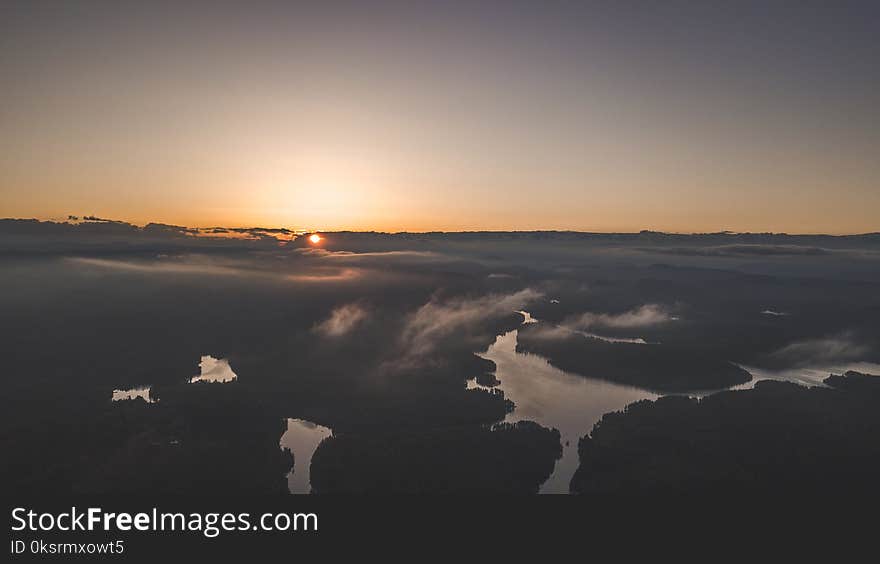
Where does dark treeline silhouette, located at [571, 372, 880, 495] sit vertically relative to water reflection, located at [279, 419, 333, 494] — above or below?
above

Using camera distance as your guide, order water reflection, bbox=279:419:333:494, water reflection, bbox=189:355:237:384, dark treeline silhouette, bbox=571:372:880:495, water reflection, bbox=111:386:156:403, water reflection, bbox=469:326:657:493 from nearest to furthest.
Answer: dark treeline silhouette, bbox=571:372:880:495 → water reflection, bbox=279:419:333:494 → water reflection, bbox=469:326:657:493 → water reflection, bbox=111:386:156:403 → water reflection, bbox=189:355:237:384

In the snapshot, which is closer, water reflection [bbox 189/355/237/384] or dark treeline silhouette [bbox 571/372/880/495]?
dark treeline silhouette [bbox 571/372/880/495]

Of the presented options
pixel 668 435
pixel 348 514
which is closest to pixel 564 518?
pixel 348 514

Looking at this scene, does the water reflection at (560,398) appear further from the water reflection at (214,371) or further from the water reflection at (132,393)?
the water reflection at (132,393)

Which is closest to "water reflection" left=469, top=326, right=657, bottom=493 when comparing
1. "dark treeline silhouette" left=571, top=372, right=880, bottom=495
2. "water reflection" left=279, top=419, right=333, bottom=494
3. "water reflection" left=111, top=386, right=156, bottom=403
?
"dark treeline silhouette" left=571, top=372, right=880, bottom=495

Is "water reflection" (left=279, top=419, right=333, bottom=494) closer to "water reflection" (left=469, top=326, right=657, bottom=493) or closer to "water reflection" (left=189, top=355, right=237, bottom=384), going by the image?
"water reflection" (left=469, top=326, right=657, bottom=493)

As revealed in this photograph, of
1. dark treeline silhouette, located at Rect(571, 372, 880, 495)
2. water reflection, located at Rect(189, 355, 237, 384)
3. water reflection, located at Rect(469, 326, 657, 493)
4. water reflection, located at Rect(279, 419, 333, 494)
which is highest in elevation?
dark treeline silhouette, located at Rect(571, 372, 880, 495)

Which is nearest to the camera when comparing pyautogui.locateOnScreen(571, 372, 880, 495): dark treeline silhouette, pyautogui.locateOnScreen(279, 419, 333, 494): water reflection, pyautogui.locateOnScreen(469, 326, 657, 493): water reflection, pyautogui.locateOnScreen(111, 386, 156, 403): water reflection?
pyautogui.locateOnScreen(571, 372, 880, 495): dark treeline silhouette

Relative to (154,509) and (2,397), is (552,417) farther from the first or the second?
(2,397)
